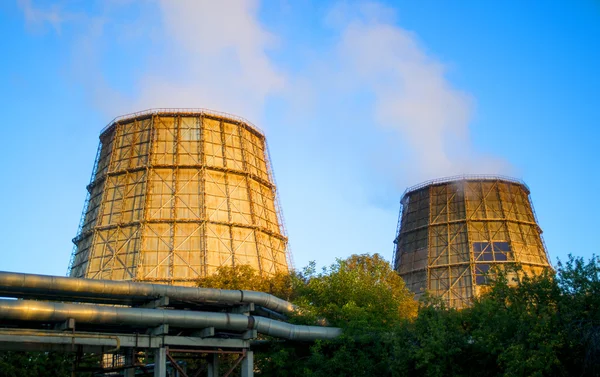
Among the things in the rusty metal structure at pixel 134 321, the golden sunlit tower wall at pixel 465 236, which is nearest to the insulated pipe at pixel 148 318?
the rusty metal structure at pixel 134 321

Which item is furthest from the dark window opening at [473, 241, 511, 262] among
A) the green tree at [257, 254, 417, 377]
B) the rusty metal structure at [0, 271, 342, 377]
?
the rusty metal structure at [0, 271, 342, 377]

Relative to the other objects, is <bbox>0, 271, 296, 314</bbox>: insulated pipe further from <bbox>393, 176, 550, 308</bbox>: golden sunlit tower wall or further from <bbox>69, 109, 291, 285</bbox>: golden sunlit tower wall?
<bbox>393, 176, 550, 308</bbox>: golden sunlit tower wall

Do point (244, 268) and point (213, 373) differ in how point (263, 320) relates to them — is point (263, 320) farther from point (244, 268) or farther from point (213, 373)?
point (244, 268)

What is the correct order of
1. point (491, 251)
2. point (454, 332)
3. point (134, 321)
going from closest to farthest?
point (134, 321) → point (454, 332) → point (491, 251)

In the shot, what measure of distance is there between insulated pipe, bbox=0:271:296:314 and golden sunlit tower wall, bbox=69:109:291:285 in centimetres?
2337

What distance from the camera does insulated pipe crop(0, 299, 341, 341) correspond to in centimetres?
2231

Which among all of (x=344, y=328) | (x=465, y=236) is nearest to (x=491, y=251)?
(x=465, y=236)

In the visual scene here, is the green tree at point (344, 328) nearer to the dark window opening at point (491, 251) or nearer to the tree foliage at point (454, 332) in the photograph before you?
the tree foliage at point (454, 332)

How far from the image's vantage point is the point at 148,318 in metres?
24.7

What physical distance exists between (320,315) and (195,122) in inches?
1142

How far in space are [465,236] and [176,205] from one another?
31.4 metres

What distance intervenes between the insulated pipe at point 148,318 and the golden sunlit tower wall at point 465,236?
40.3 m

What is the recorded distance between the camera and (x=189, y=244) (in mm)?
51500

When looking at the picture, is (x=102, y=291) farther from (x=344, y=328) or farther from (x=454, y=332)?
(x=454, y=332)
